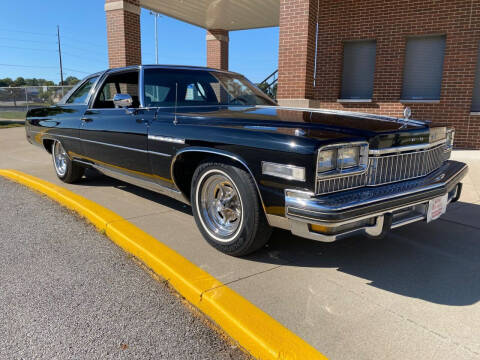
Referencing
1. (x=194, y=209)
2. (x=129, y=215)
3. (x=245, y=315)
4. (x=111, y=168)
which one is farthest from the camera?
(x=111, y=168)

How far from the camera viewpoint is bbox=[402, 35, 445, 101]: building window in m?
8.50

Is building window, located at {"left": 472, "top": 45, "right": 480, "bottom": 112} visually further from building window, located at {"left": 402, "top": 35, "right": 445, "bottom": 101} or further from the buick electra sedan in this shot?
the buick electra sedan

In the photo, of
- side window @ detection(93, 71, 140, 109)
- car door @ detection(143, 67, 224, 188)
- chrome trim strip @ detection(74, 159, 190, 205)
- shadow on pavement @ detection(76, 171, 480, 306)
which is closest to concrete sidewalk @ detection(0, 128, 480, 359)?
shadow on pavement @ detection(76, 171, 480, 306)

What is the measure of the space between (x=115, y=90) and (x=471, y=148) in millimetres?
7486

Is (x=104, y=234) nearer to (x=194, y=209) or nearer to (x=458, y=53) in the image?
(x=194, y=209)

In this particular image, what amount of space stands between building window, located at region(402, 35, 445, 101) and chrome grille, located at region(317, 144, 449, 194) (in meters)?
6.16

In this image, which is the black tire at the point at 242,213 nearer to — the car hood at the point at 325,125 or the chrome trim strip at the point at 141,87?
the car hood at the point at 325,125

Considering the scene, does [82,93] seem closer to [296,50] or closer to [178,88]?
[178,88]

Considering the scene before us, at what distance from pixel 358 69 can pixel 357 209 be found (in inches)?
306

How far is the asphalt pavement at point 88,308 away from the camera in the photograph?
208 cm

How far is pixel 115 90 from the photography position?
520cm

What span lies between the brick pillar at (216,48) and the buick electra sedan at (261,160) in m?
11.2

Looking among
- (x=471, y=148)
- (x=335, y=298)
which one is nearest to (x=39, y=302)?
(x=335, y=298)

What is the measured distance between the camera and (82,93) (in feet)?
17.5
